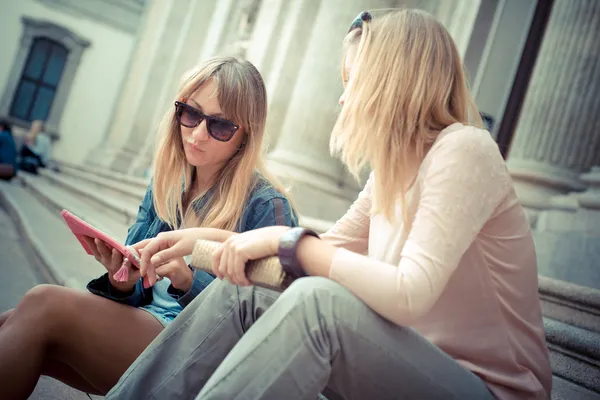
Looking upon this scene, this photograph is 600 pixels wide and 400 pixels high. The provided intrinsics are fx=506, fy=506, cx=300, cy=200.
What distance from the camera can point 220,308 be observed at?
125 centimetres

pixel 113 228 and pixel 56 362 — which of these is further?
pixel 113 228

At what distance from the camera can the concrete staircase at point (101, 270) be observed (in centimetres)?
193

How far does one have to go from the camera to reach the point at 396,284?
989 millimetres

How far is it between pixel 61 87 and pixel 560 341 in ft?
Answer: 63.8

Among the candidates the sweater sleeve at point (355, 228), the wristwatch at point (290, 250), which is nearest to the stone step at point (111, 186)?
the sweater sleeve at point (355, 228)

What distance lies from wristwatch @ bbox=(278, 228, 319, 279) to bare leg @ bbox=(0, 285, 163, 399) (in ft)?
2.07

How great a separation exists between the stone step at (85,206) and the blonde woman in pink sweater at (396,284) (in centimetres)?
329

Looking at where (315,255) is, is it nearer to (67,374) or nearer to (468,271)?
(468,271)

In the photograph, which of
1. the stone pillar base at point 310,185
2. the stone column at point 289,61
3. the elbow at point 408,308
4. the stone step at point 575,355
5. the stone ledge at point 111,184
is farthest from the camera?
the stone ledge at point 111,184

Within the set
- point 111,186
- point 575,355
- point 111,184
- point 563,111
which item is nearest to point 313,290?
point 575,355

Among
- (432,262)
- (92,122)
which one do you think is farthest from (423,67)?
(92,122)

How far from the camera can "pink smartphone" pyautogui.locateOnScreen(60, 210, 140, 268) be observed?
137 centimetres

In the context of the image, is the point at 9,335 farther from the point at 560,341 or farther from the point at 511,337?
the point at 560,341

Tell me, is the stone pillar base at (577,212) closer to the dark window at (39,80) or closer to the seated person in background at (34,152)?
the seated person in background at (34,152)
